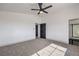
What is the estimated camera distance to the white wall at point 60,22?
466cm

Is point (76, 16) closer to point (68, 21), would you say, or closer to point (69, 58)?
point (68, 21)

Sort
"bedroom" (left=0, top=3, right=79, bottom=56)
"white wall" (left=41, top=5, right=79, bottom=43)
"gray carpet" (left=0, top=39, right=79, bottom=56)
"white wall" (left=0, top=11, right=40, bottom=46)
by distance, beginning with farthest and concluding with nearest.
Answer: "white wall" (left=0, top=11, right=40, bottom=46)
"white wall" (left=41, top=5, right=79, bottom=43)
"bedroom" (left=0, top=3, right=79, bottom=56)
"gray carpet" (left=0, top=39, right=79, bottom=56)

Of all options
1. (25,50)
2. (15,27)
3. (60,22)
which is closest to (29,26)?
(15,27)

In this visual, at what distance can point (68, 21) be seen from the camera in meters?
4.93

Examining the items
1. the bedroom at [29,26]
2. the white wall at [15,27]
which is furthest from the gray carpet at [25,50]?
the white wall at [15,27]

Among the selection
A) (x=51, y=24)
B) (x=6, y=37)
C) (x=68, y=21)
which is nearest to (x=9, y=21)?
(x=6, y=37)

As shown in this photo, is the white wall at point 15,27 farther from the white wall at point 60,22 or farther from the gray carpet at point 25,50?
the white wall at point 60,22

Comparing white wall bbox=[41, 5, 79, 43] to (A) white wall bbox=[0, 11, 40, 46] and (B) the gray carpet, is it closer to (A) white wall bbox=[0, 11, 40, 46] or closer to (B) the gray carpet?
(B) the gray carpet

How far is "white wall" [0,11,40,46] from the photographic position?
525 centimetres

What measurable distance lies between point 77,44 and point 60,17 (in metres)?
2.16

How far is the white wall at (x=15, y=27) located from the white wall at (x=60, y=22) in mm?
1565

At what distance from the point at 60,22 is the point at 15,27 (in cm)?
333

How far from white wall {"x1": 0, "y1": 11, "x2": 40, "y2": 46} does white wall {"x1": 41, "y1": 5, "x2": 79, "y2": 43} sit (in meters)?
1.56

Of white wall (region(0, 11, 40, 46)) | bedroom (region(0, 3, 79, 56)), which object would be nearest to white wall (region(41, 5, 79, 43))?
bedroom (region(0, 3, 79, 56))
